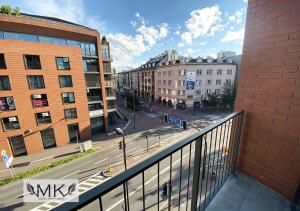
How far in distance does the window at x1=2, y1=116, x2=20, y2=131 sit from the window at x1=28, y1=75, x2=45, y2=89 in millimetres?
3482

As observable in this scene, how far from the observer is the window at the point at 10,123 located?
1338 centimetres

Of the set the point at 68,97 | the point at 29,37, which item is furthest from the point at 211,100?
the point at 29,37

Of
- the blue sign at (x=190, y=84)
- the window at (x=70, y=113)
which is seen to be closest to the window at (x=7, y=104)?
the window at (x=70, y=113)

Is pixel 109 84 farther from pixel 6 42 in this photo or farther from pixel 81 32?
pixel 6 42

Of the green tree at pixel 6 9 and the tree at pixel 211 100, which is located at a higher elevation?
the green tree at pixel 6 9

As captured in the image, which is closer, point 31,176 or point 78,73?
point 31,176

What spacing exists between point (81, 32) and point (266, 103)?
1891 cm

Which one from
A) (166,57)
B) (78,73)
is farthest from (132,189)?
(166,57)

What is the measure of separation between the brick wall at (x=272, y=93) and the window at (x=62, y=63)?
1720 cm

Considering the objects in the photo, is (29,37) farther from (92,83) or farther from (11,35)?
(92,83)

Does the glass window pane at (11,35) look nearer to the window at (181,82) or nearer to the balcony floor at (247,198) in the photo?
the balcony floor at (247,198)

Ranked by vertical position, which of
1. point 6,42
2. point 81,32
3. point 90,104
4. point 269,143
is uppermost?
point 81,32

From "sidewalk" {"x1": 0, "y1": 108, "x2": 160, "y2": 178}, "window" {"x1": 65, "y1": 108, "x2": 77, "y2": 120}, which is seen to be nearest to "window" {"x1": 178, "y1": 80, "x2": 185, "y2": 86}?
"sidewalk" {"x1": 0, "y1": 108, "x2": 160, "y2": 178}

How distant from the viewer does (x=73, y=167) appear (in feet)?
39.9
